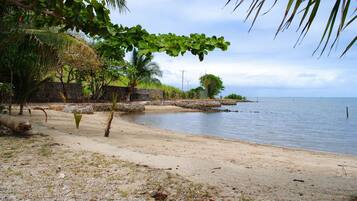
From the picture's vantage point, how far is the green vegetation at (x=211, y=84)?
49875mm

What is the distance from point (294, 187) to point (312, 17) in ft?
9.08

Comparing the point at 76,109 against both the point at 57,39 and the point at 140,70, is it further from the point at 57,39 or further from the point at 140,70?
the point at 140,70

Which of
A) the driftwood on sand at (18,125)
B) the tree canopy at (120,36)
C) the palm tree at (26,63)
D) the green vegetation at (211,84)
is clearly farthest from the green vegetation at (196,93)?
the tree canopy at (120,36)

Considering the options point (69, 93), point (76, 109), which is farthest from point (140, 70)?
point (76, 109)

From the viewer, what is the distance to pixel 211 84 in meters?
51.0

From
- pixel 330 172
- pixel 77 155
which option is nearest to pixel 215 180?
pixel 77 155

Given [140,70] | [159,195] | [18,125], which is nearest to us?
[159,195]

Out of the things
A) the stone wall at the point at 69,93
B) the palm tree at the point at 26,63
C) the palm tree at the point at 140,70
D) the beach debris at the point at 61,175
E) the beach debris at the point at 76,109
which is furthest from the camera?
the palm tree at the point at 140,70

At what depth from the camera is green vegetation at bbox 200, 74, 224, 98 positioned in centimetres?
4988

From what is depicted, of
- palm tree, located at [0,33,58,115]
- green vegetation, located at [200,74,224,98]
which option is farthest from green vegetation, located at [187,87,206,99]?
palm tree, located at [0,33,58,115]

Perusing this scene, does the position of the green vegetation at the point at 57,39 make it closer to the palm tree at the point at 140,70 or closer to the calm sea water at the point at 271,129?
the calm sea water at the point at 271,129

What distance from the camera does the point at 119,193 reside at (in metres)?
3.50

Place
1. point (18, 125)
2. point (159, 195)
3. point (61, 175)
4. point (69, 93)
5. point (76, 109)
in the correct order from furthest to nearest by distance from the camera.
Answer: point (69, 93)
point (76, 109)
point (18, 125)
point (61, 175)
point (159, 195)

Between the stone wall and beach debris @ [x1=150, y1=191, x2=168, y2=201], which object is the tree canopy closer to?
beach debris @ [x1=150, y1=191, x2=168, y2=201]
